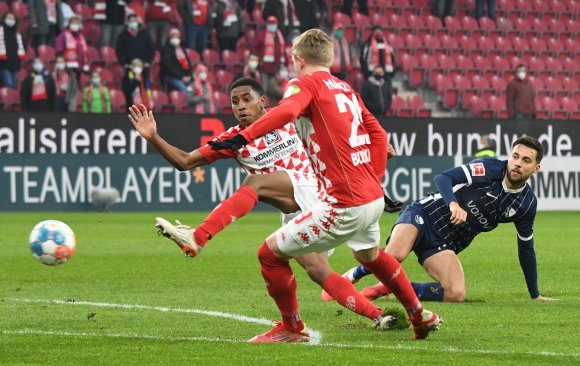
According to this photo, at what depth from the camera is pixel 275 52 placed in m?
25.5

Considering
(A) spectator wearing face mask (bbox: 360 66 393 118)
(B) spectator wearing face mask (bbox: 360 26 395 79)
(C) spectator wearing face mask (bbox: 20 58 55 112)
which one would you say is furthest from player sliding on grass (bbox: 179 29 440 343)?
(B) spectator wearing face mask (bbox: 360 26 395 79)

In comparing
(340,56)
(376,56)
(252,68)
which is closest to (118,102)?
(252,68)

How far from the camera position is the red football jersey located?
6785 mm

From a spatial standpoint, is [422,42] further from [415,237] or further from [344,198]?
A: [344,198]

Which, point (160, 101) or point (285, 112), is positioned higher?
point (285, 112)

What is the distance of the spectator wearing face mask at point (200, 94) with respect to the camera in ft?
81.5

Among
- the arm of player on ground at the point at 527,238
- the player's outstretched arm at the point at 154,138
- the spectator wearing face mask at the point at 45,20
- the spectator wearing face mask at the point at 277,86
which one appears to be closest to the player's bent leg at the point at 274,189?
the player's outstretched arm at the point at 154,138

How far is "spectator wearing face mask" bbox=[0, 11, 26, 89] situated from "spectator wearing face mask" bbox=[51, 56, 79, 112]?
0.76m

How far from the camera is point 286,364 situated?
6391 mm

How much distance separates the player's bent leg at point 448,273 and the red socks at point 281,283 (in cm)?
268

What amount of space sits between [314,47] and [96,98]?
17355mm

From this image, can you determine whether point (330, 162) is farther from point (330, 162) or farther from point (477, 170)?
point (477, 170)

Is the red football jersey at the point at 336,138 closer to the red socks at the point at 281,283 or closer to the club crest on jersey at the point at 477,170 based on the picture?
the red socks at the point at 281,283

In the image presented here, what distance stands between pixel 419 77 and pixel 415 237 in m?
19.7
